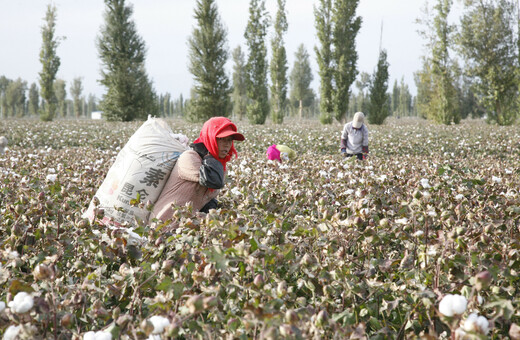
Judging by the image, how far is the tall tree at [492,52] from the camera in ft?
85.1

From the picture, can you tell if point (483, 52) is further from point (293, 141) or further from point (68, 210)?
point (68, 210)

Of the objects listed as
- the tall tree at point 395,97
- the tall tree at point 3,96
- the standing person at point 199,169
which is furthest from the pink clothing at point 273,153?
the tall tree at point 395,97

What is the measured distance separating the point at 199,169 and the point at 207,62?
85.3 feet

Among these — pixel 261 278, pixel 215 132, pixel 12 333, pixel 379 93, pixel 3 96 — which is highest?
pixel 3 96

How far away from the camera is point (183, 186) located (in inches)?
126

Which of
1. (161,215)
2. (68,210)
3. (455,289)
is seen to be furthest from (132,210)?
(455,289)

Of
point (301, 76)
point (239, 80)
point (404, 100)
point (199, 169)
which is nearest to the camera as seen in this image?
point (199, 169)

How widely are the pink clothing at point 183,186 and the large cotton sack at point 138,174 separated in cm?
8

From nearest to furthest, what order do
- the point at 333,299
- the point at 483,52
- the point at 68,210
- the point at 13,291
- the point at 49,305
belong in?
the point at 13,291, the point at 49,305, the point at 333,299, the point at 68,210, the point at 483,52

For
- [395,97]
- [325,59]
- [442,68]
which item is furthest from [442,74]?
[395,97]

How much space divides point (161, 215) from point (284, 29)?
112 feet

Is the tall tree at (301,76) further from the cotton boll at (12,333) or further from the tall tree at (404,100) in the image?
the cotton boll at (12,333)

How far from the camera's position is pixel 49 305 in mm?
1393

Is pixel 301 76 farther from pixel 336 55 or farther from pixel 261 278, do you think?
pixel 261 278
